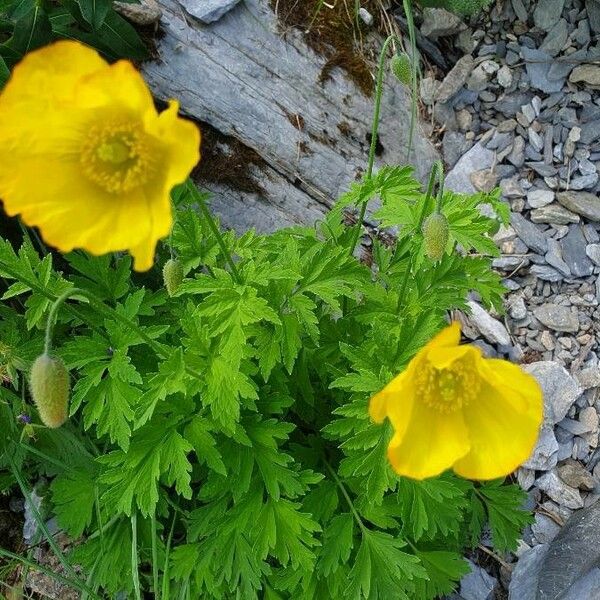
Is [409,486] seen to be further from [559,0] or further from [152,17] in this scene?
[559,0]

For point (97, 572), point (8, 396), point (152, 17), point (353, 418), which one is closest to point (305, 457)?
point (353, 418)

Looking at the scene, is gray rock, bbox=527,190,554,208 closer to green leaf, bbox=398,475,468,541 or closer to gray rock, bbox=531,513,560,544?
gray rock, bbox=531,513,560,544

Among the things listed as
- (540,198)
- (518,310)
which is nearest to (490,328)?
(518,310)

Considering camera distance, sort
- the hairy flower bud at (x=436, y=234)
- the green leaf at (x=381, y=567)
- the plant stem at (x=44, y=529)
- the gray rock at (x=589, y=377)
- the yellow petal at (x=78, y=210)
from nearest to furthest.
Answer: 1. the yellow petal at (x=78, y=210)
2. the hairy flower bud at (x=436, y=234)
3. the plant stem at (x=44, y=529)
4. the green leaf at (x=381, y=567)
5. the gray rock at (x=589, y=377)

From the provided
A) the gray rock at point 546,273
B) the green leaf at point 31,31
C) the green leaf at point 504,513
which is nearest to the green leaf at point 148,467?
the green leaf at point 504,513

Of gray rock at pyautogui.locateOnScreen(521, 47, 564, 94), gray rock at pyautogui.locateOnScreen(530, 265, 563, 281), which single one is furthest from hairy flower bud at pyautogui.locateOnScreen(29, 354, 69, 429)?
gray rock at pyautogui.locateOnScreen(521, 47, 564, 94)

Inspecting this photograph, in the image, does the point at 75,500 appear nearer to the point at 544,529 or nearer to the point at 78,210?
the point at 78,210

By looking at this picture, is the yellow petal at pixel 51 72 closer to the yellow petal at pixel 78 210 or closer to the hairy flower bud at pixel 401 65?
the yellow petal at pixel 78 210
